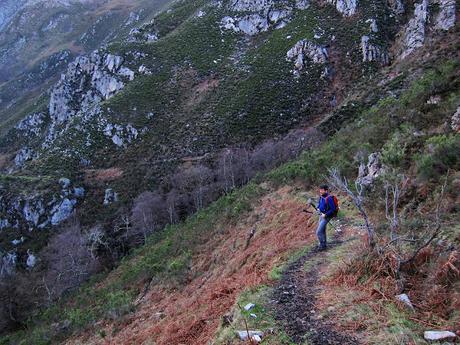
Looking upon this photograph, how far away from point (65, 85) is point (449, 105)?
75.2 metres

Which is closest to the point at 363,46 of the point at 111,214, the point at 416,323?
the point at 111,214

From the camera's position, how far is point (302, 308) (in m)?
5.54

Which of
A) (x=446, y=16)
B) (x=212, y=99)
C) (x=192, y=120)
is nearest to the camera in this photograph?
(x=446, y=16)

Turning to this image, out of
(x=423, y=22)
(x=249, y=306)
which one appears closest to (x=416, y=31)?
(x=423, y=22)

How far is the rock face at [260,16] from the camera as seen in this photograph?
61.0 metres

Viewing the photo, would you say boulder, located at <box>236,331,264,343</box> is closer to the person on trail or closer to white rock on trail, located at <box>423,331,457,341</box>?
white rock on trail, located at <box>423,331,457,341</box>

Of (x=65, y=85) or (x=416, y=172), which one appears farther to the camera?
(x=65, y=85)

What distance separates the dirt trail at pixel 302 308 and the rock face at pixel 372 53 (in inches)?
1782

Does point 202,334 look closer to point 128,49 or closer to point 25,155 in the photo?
point 128,49

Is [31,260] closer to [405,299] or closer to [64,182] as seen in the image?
[64,182]

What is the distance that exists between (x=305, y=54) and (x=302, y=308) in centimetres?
5080

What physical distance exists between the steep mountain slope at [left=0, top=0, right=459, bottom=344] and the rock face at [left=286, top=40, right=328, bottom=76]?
0.50ft

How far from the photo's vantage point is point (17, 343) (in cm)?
1677

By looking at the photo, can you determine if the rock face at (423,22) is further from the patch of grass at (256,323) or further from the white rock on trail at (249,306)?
the white rock on trail at (249,306)
